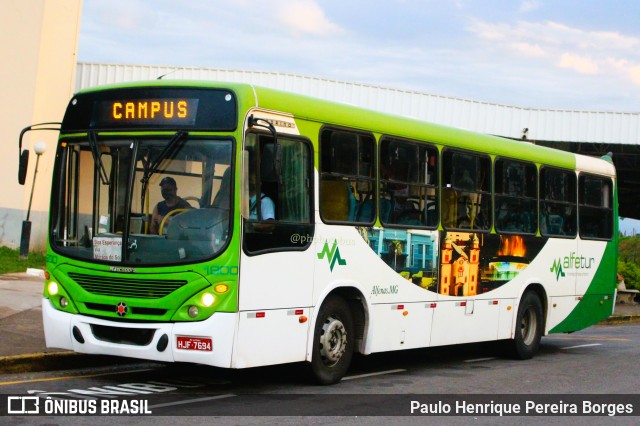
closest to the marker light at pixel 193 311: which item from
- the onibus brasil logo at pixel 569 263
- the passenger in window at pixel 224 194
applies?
the passenger in window at pixel 224 194

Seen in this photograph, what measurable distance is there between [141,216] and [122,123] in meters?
1.07

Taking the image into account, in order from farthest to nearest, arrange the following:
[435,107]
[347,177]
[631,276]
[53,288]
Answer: [631,276] → [435,107] → [347,177] → [53,288]

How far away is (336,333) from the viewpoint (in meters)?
11.3

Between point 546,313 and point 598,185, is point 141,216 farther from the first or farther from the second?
point 598,185

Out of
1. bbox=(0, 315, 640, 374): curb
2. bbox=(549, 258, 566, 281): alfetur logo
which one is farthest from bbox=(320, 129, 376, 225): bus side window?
bbox=(549, 258, 566, 281): alfetur logo

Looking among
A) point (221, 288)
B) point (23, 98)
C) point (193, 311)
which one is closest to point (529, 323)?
point (221, 288)

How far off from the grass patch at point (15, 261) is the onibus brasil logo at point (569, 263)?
11934 millimetres

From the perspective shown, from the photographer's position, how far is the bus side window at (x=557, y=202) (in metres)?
16.0

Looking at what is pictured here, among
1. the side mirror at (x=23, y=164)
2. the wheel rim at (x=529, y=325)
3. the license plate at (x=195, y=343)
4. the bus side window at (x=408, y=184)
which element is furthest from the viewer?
the wheel rim at (x=529, y=325)

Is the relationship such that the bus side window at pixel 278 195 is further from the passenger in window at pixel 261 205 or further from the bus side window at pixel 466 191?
the bus side window at pixel 466 191

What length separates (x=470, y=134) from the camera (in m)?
14.4

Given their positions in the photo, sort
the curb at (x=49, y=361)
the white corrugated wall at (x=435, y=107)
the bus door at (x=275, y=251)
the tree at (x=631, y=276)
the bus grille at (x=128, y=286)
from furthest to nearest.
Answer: the tree at (x=631, y=276)
the white corrugated wall at (x=435, y=107)
the curb at (x=49, y=361)
the bus door at (x=275, y=251)
the bus grille at (x=128, y=286)

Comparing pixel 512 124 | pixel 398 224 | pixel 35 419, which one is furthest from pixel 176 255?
pixel 512 124

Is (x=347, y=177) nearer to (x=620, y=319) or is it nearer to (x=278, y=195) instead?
(x=278, y=195)
